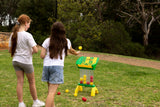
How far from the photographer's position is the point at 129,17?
84.2ft

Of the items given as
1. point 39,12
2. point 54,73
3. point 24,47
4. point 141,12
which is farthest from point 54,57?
point 39,12

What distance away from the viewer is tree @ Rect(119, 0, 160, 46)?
908 inches

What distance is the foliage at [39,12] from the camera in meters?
26.5

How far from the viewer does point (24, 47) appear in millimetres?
3908

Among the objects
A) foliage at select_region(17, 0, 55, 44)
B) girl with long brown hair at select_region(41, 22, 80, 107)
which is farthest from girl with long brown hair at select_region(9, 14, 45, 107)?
foliage at select_region(17, 0, 55, 44)

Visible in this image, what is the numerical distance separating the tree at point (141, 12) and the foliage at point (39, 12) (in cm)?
841

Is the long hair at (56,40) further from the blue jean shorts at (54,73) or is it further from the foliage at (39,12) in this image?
the foliage at (39,12)

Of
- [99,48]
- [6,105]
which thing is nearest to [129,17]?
[99,48]

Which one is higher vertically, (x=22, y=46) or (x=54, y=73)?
(x=22, y=46)

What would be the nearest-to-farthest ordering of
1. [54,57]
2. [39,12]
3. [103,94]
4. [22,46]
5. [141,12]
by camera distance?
[54,57], [22,46], [103,94], [141,12], [39,12]

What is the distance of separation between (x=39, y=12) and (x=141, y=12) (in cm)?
1149

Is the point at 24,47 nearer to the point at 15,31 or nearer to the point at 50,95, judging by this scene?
the point at 15,31

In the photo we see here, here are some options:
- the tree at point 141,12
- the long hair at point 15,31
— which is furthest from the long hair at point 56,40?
the tree at point 141,12

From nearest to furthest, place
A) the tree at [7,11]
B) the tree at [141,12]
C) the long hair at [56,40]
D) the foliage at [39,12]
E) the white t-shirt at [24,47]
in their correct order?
the long hair at [56,40], the white t-shirt at [24,47], the tree at [141,12], the foliage at [39,12], the tree at [7,11]
